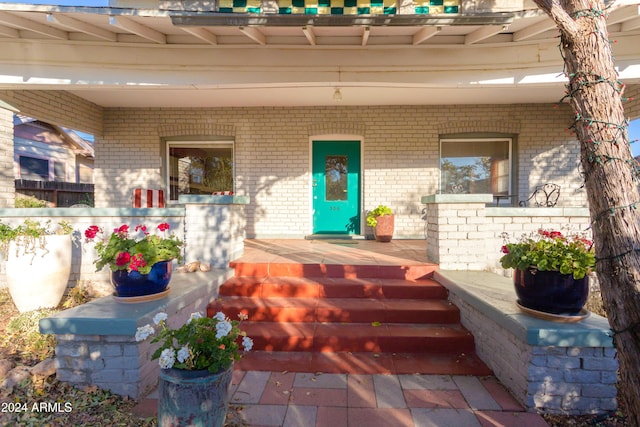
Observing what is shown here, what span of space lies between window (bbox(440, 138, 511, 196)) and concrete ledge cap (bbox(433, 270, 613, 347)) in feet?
12.0

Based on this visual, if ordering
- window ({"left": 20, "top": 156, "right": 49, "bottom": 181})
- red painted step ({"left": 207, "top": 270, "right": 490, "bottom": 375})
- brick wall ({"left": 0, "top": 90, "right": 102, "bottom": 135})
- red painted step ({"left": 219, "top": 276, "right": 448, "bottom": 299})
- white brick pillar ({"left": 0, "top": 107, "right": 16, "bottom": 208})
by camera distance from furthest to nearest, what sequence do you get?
window ({"left": 20, "top": 156, "right": 49, "bottom": 181}) → brick wall ({"left": 0, "top": 90, "right": 102, "bottom": 135}) → white brick pillar ({"left": 0, "top": 107, "right": 16, "bottom": 208}) → red painted step ({"left": 219, "top": 276, "right": 448, "bottom": 299}) → red painted step ({"left": 207, "top": 270, "right": 490, "bottom": 375})

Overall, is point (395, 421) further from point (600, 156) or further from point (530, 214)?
point (530, 214)

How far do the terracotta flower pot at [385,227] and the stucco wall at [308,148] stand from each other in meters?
0.45

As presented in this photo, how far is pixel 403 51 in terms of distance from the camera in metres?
4.52

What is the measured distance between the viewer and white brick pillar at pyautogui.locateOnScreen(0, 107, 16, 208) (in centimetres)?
455

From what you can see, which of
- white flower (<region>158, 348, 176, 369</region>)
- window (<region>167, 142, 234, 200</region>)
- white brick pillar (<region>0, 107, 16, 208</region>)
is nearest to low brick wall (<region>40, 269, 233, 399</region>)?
white flower (<region>158, 348, 176, 369</region>)

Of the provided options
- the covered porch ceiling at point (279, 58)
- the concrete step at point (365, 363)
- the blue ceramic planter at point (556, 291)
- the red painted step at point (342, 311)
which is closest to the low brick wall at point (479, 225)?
the red painted step at point (342, 311)

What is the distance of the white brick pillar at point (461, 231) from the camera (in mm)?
3666

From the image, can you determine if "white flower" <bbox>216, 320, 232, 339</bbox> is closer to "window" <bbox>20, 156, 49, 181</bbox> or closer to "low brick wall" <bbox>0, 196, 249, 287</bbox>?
"low brick wall" <bbox>0, 196, 249, 287</bbox>

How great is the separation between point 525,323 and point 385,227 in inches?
148

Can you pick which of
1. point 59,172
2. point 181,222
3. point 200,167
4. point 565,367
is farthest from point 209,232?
point 59,172

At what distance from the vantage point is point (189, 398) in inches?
68.7

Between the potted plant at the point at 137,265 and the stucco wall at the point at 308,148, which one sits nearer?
the potted plant at the point at 137,265

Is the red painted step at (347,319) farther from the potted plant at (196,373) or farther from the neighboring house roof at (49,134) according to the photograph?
the neighboring house roof at (49,134)
